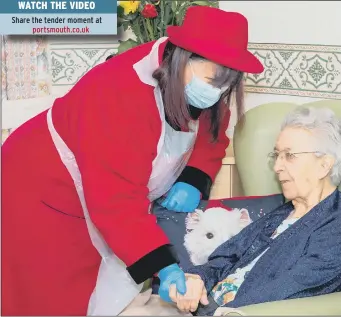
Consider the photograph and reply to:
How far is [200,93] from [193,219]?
0.54 m

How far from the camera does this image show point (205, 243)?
93.6 inches

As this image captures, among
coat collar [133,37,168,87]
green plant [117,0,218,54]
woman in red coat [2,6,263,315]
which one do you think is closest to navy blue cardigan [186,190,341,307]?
woman in red coat [2,6,263,315]

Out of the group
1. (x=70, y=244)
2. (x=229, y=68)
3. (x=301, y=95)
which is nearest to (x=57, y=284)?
(x=70, y=244)

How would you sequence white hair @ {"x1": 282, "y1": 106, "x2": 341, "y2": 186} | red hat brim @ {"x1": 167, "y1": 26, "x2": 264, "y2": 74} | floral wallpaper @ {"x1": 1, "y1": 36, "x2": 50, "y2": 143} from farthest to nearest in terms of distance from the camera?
floral wallpaper @ {"x1": 1, "y1": 36, "x2": 50, "y2": 143} < white hair @ {"x1": 282, "y1": 106, "x2": 341, "y2": 186} < red hat brim @ {"x1": 167, "y1": 26, "x2": 264, "y2": 74}

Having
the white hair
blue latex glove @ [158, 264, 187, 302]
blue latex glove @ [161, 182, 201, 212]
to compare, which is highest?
the white hair

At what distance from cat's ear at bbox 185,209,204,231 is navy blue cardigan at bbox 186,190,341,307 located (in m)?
0.12

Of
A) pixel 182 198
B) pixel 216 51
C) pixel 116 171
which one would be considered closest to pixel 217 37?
pixel 216 51

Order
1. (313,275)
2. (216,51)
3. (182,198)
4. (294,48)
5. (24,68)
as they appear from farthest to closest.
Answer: (24,68) → (294,48) → (182,198) → (313,275) → (216,51)

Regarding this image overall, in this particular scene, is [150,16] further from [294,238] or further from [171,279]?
[171,279]

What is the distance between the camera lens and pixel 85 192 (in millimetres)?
1985

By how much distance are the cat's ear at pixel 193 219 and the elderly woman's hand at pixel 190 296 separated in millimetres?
366

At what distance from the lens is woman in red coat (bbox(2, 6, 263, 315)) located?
197 centimetres

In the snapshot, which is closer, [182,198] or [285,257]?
[285,257]

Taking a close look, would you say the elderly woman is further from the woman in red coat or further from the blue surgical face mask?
the blue surgical face mask
